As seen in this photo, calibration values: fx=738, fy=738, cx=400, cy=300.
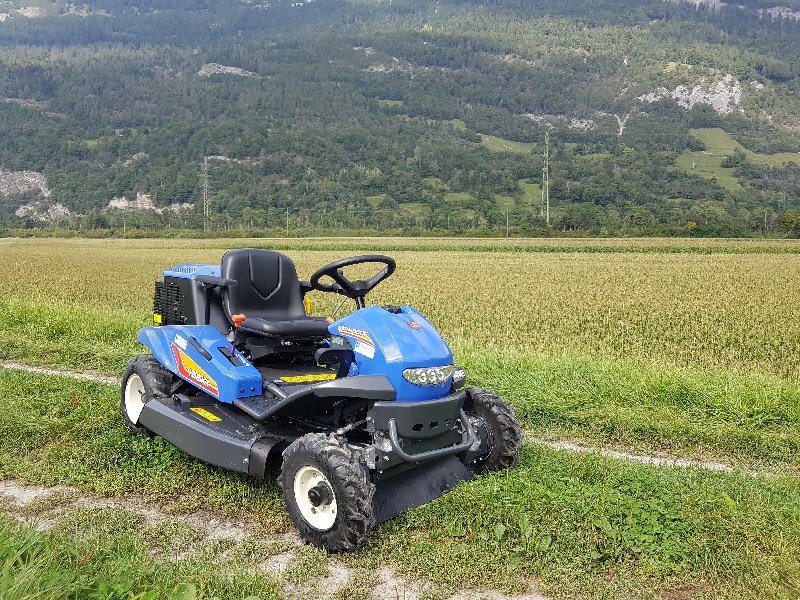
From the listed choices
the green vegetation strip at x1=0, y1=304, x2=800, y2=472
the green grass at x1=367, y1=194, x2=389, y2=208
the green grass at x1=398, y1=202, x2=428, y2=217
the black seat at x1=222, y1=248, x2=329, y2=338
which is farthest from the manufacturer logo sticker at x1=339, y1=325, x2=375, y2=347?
the green grass at x1=367, y1=194, x2=389, y2=208

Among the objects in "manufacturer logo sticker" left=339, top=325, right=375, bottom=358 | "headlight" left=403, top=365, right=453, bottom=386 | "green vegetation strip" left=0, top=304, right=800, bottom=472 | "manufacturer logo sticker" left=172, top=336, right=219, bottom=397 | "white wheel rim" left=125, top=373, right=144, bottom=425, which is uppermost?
"manufacturer logo sticker" left=339, top=325, right=375, bottom=358

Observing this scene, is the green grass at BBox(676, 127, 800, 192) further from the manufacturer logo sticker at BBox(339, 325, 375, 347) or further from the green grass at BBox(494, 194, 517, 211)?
the manufacturer logo sticker at BBox(339, 325, 375, 347)

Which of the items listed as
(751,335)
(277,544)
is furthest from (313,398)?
(751,335)

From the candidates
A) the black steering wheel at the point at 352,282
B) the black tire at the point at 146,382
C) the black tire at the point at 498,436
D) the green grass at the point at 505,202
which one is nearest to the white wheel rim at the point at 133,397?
the black tire at the point at 146,382

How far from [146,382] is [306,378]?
5.72 feet

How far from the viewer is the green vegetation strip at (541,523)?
436 centimetres

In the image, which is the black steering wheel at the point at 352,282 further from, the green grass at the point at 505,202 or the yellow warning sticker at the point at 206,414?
the green grass at the point at 505,202

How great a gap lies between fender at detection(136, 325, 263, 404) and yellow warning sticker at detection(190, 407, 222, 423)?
166 millimetres

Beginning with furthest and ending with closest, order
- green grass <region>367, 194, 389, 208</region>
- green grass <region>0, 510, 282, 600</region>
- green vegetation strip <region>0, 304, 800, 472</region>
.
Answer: green grass <region>367, 194, 389, 208</region>
green vegetation strip <region>0, 304, 800, 472</region>
green grass <region>0, 510, 282, 600</region>

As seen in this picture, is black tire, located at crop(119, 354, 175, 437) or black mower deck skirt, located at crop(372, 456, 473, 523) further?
black tire, located at crop(119, 354, 175, 437)

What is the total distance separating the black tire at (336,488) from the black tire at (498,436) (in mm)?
1448

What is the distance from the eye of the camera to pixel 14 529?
448 cm

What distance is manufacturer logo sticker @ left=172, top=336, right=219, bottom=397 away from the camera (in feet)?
20.6

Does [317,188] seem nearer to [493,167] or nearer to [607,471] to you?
[493,167]
